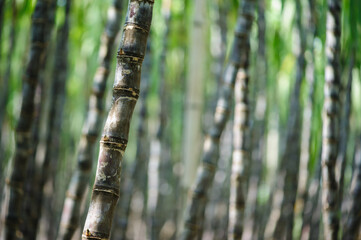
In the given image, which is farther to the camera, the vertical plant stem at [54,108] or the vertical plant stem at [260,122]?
the vertical plant stem at [260,122]

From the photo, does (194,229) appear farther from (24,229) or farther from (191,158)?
(191,158)

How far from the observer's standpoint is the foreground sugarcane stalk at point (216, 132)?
2046 millimetres

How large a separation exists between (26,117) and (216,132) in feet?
2.60

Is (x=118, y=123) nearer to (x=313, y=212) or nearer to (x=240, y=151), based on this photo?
(x=240, y=151)

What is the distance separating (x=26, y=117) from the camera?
1.98 metres

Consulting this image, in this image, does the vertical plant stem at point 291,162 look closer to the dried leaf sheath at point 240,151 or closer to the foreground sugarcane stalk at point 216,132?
the dried leaf sheath at point 240,151

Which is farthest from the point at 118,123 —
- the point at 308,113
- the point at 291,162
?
the point at 291,162

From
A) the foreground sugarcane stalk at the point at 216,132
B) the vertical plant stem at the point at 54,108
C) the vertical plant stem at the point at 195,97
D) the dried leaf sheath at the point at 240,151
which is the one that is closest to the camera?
the foreground sugarcane stalk at the point at 216,132

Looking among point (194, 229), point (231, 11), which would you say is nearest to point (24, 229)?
point (194, 229)

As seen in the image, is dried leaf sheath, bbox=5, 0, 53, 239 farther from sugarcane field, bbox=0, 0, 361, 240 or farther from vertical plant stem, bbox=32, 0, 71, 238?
vertical plant stem, bbox=32, 0, 71, 238

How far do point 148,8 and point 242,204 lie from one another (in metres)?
1.29

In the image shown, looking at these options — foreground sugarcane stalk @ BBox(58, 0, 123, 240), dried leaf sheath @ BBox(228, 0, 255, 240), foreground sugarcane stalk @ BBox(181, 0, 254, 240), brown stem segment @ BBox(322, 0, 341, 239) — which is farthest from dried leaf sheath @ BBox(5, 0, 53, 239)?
brown stem segment @ BBox(322, 0, 341, 239)

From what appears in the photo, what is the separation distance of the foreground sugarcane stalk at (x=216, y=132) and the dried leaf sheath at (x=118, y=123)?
859 millimetres

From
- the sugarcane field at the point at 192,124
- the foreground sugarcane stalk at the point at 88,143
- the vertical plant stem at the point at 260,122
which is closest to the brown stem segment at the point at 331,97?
the sugarcane field at the point at 192,124
